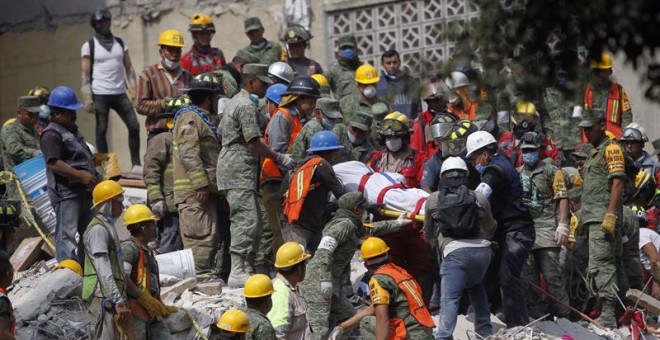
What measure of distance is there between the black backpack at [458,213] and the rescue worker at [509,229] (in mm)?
791

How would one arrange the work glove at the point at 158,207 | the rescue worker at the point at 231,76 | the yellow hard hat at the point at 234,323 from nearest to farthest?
1. the yellow hard hat at the point at 234,323
2. the work glove at the point at 158,207
3. the rescue worker at the point at 231,76

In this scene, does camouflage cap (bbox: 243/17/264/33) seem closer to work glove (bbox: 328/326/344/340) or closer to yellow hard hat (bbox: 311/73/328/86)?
yellow hard hat (bbox: 311/73/328/86)

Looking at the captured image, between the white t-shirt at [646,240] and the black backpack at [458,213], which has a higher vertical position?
the black backpack at [458,213]

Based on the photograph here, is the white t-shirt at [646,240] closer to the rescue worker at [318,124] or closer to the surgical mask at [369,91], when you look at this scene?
the surgical mask at [369,91]

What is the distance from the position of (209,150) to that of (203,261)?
1119mm

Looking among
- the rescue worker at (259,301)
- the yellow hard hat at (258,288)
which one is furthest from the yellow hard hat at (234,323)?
the yellow hard hat at (258,288)

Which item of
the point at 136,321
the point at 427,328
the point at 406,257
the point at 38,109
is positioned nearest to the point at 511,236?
the point at 406,257

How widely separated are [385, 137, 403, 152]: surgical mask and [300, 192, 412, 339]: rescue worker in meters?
1.31

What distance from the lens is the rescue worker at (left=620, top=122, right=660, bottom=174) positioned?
17.5 m

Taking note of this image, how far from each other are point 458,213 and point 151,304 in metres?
2.96

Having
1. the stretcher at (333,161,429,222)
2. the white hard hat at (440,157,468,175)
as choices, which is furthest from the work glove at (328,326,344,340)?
the white hard hat at (440,157,468,175)

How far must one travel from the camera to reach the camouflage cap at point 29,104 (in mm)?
17500

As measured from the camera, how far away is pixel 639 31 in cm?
773

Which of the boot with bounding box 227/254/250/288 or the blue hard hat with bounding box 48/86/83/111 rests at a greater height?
the blue hard hat with bounding box 48/86/83/111
